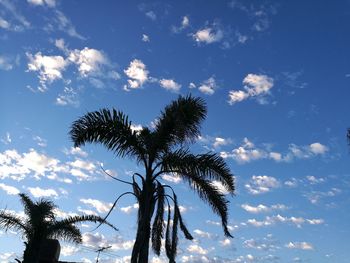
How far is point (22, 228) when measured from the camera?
20.8 meters

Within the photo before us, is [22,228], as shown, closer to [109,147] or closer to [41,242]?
[41,242]

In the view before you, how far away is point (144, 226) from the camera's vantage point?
12008 mm

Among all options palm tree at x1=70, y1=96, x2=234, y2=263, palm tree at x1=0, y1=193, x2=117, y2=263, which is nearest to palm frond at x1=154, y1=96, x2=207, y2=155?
palm tree at x1=70, y1=96, x2=234, y2=263

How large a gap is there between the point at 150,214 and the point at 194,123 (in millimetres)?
3025

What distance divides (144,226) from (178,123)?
9.95 feet

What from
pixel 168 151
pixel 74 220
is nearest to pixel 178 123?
pixel 168 151

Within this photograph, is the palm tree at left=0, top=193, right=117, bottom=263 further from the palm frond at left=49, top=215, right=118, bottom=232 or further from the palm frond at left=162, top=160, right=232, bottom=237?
the palm frond at left=162, top=160, right=232, bottom=237

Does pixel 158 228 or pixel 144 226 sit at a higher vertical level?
pixel 158 228

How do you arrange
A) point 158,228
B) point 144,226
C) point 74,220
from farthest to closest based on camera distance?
point 74,220, point 158,228, point 144,226

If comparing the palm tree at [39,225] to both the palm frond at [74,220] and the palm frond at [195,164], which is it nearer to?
the palm frond at [74,220]

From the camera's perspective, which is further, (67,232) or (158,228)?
(67,232)

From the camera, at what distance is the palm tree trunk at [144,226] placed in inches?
464

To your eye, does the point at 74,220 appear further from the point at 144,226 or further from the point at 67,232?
the point at 144,226

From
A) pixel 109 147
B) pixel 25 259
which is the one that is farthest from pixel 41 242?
pixel 109 147
